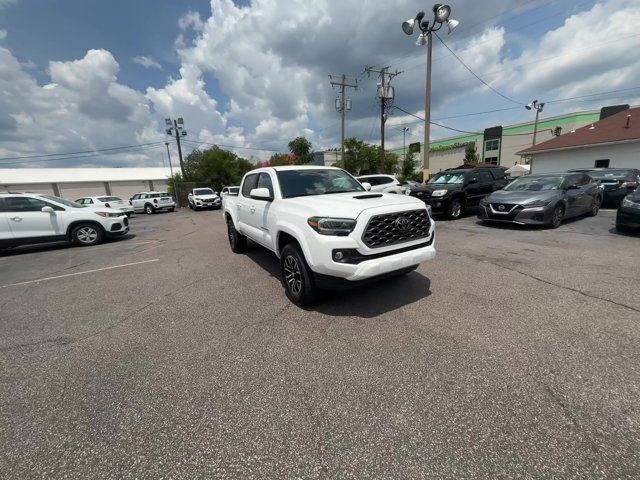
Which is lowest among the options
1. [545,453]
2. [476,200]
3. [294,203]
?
[545,453]

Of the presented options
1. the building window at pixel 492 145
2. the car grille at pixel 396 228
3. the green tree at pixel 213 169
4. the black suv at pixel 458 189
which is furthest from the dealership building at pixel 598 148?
the green tree at pixel 213 169

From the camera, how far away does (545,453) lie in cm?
166

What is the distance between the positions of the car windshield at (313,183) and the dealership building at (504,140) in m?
40.6

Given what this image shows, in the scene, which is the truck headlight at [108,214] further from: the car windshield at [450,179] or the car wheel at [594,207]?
the car wheel at [594,207]

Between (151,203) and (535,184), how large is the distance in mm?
25014

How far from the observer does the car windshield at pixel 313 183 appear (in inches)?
172

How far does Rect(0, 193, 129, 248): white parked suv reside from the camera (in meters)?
7.83

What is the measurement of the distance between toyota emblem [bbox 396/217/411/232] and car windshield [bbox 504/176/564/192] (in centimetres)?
698

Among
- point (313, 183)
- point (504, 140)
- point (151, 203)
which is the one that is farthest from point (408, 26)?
point (504, 140)

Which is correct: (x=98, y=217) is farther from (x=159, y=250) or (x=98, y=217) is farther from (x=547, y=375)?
(x=547, y=375)

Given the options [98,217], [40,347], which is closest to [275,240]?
[40,347]

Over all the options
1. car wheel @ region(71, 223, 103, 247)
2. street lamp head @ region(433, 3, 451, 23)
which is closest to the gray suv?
street lamp head @ region(433, 3, 451, 23)

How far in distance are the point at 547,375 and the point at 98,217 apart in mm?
11116

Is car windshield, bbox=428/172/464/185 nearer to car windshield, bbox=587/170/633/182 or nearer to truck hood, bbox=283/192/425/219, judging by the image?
car windshield, bbox=587/170/633/182
